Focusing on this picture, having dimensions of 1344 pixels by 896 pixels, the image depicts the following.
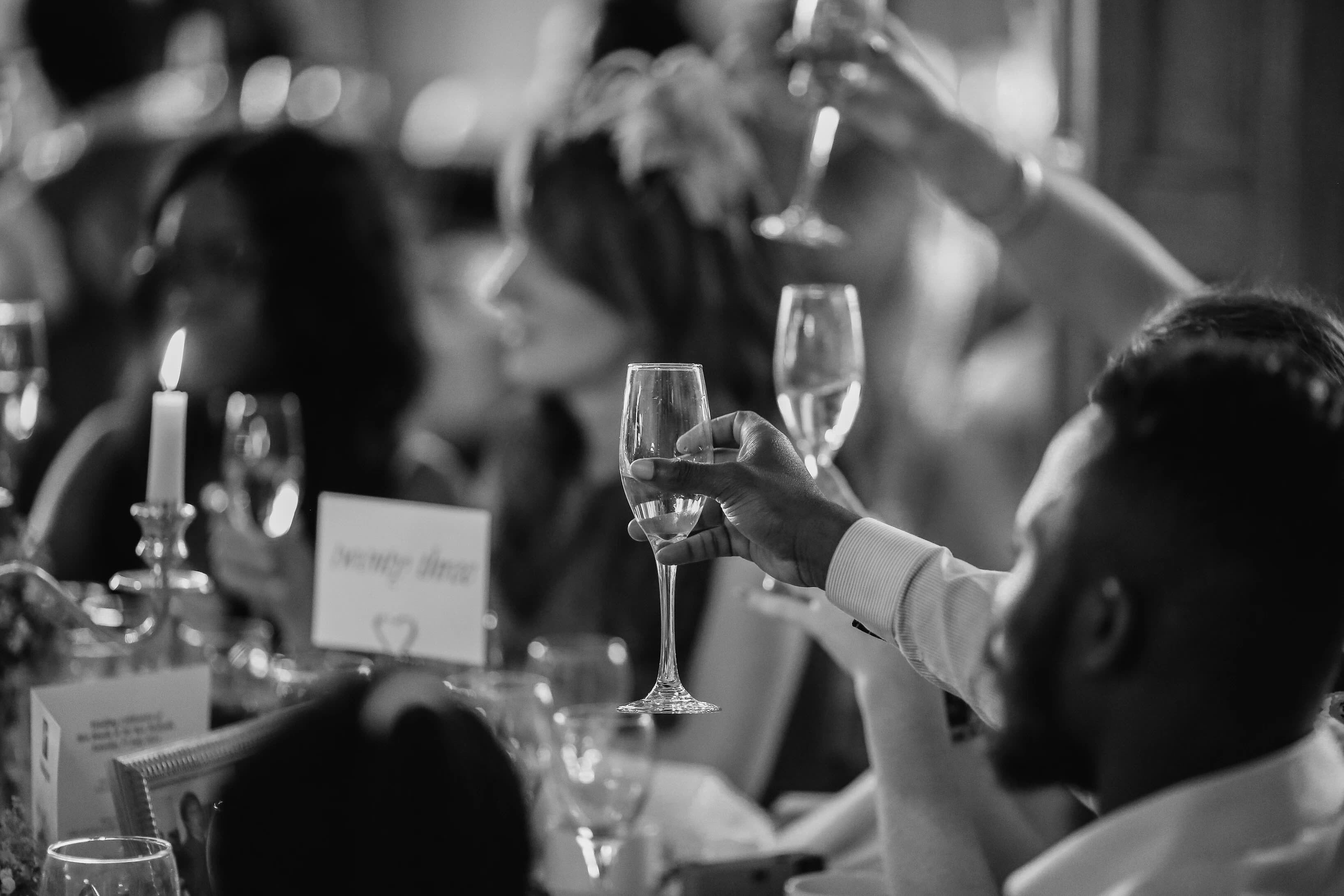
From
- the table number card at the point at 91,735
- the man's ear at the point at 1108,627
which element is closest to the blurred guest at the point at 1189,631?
the man's ear at the point at 1108,627

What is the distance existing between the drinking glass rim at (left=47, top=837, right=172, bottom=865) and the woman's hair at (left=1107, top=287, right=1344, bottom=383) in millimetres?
895

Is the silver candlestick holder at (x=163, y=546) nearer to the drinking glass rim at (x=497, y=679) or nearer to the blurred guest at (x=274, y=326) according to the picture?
the drinking glass rim at (x=497, y=679)

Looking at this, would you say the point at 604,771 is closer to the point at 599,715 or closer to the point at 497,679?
A: the point at 599,715

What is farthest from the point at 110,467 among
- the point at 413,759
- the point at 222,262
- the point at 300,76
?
the point at 300,76

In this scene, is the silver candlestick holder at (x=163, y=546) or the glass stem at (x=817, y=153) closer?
the silver candlestick holder at (x=163, y=546)

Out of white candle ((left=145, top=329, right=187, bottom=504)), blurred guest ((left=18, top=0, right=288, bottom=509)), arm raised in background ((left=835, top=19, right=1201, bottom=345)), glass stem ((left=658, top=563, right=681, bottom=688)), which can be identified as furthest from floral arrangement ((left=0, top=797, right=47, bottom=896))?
blurred guest ((left=18, top=0, right=288, bottom=509))

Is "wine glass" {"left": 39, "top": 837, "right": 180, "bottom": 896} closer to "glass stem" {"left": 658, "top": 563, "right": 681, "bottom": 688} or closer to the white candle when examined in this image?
"glass stem" {"left": 658, "top": 563, "right": 681, "bottom": 688}

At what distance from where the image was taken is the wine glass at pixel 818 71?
1918 mm

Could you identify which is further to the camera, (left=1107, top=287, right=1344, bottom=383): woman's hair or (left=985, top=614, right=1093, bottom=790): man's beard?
(left=1107, top=287, right=1344, bottom=383): woman's hair

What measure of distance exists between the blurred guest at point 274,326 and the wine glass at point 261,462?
401 millimetres

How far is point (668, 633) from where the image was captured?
1217mm

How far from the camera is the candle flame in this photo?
5.86 ft

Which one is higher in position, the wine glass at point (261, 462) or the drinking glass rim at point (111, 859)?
the wine glass at point (261, 462)

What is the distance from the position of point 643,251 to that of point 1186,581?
174 centimetres
